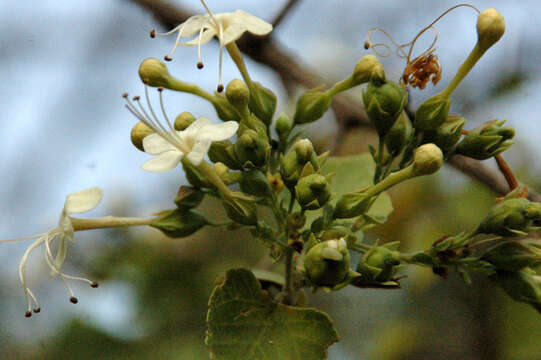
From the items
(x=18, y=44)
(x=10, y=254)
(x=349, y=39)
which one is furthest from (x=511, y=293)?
(x=18, y=44)

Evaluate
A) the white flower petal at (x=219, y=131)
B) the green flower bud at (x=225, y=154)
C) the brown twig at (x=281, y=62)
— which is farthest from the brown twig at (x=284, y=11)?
the white flower petal at (x=219, y=131)

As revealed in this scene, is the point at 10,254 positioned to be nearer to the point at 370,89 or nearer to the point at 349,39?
the point at 370,89

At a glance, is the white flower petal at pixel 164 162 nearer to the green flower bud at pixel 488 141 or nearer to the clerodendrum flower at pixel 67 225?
the clerodendrum flower at pixel 67 225

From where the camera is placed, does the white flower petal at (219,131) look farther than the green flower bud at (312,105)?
No

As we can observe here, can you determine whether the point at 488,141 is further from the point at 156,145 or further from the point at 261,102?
the point at 156,145

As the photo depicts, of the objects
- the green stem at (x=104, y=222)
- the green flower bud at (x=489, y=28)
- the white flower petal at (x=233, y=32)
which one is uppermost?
the green flower bud at (x=489, y=28)

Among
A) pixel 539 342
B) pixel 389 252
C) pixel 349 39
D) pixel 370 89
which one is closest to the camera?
pixel 389 252

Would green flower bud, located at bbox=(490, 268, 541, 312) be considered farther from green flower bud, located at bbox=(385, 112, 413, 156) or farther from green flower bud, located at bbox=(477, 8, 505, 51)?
green flower bud, located at bbox=(477, 8, 505, 51)
